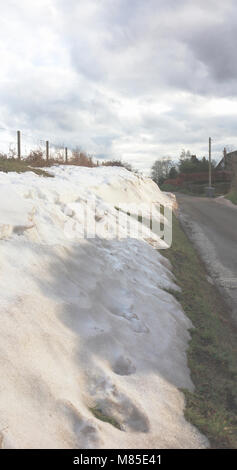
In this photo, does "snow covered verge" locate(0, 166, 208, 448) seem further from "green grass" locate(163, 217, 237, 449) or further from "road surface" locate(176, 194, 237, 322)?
"road surface" locate(176, 194, 237, 322)

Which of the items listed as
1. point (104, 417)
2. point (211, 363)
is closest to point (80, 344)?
point (104, 417)

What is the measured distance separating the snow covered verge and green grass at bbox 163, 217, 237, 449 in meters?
0.11

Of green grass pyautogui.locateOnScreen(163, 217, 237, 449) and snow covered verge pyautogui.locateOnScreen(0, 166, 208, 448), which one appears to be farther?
green grass pyautogui.locateOnScreen(163, 217, 237, 449)

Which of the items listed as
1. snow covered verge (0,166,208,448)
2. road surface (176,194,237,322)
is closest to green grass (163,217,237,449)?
snow covered verge (0,166,208,448)

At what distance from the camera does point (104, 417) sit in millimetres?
2361

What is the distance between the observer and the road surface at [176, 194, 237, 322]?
21.6ft

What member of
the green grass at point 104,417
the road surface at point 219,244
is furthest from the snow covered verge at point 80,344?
the road surface at point 219,244

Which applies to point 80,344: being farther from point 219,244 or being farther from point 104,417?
point 219,244

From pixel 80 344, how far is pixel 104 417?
66 centimetres

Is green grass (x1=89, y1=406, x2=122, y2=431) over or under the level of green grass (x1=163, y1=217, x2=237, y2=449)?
over

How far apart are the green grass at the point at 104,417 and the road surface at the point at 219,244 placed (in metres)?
3.12

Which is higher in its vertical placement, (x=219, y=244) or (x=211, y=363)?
(x=219, y=244)

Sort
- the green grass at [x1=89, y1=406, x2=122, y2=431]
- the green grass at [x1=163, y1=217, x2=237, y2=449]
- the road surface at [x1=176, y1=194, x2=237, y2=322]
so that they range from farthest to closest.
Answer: the road surface at [x1=176, y1=194, x2=237, y2=322]
the green grass at [x1=163, y1=217, x2=237, y2=449]
the green grass at [x1=89, y1=406, x2=122, y2=431]

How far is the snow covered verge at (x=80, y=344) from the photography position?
217 cm
